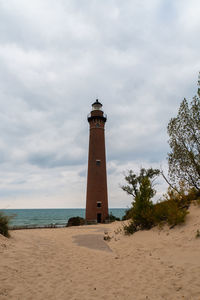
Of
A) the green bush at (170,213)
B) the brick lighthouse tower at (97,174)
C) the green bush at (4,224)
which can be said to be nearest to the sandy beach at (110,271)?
the green bush at (170,213)

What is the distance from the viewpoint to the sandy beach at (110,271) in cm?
584

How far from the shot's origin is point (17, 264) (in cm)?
807

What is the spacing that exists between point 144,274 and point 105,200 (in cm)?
2534

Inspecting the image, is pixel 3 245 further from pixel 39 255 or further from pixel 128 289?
pixel 128 289

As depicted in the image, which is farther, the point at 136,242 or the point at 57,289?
the point at 136,242

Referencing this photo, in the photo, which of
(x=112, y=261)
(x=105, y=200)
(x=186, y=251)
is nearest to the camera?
(x=186, y=251)

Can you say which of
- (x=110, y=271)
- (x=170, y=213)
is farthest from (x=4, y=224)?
(x=170, y=213)

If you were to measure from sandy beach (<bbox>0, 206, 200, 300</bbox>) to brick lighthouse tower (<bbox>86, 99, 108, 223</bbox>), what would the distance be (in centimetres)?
1970

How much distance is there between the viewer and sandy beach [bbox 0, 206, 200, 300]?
5844 millimetres

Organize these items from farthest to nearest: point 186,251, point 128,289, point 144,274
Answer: point 186,251 < point 144,274 < point 128,289

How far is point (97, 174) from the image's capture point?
106 ft

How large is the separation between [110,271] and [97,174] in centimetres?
2432

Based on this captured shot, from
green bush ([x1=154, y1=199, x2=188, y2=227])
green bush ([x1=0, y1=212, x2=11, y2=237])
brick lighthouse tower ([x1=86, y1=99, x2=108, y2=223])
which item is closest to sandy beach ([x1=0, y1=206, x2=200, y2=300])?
green bush ([x1=154, y1=199, x2=188, y2=227])

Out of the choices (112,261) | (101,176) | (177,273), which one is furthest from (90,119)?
(177,273)
